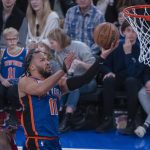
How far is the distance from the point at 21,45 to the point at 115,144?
2326 millimetres

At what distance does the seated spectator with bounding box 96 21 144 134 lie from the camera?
6.84 metres

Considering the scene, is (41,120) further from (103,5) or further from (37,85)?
(103,5)

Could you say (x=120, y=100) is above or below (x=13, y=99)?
below

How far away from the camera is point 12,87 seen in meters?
7.05

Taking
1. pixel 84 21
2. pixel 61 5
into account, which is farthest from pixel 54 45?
pixel 61 5

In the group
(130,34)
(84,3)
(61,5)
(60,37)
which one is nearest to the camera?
(60,37)

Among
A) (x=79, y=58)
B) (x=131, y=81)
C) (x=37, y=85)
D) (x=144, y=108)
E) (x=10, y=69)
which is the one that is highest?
(x=37, y=85)

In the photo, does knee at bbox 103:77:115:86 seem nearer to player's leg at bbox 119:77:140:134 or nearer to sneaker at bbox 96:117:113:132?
player's leg at bbox 119:77:140:134

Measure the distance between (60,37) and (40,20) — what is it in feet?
4.01

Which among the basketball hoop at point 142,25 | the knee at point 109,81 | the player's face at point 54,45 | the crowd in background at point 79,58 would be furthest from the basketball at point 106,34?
the knee at point 109,81

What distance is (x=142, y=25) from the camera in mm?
5535

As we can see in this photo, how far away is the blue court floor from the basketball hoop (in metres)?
1.20

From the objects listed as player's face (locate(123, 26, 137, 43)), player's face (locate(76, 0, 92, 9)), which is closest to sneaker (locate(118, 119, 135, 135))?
player's face (locate(123, 26, 137, 43))

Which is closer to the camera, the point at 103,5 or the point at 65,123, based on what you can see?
the point at 65,123
